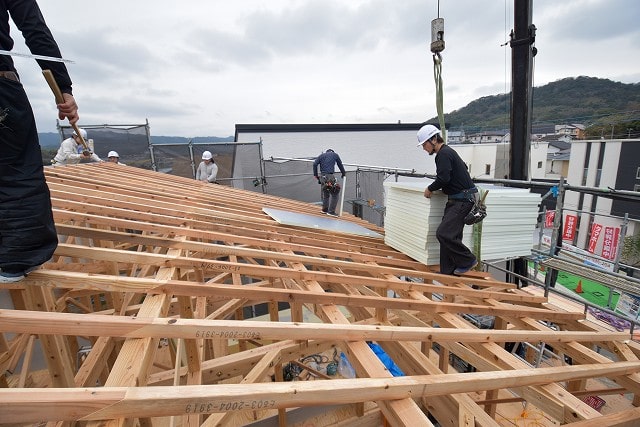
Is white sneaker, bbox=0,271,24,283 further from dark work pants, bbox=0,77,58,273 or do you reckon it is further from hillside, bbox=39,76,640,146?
hillside, bbox=39,76,640,146

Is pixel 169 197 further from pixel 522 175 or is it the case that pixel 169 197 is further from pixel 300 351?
pixel 522 175

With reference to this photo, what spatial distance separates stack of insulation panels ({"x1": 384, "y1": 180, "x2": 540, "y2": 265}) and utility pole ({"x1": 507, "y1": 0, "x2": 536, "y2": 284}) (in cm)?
99

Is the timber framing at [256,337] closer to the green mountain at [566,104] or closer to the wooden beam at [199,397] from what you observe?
the wooden beam at [199,397]

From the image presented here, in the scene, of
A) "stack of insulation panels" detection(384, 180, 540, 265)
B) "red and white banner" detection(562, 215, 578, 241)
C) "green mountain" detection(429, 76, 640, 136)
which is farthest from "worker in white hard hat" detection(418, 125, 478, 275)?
"green mountain" detection(429, 76, 640, 136)

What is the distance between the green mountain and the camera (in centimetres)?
5591

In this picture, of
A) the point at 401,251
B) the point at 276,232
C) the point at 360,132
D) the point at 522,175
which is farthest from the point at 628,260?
the point at 276,232

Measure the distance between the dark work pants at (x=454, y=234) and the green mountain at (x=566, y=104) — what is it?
5471 cm

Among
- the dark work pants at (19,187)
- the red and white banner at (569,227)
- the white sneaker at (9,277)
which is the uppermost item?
the dark work pants at (19,187)

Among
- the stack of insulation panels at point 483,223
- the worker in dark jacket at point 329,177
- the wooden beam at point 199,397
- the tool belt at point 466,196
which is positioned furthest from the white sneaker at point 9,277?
the worker in dark jacket at point 329,177

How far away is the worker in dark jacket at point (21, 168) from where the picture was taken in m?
1.70

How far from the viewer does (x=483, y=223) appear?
4582mm

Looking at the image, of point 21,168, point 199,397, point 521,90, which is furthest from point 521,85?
point 21,168

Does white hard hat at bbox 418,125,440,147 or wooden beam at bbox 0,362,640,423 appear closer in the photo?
wooden beam at bbox 0,362,640,423

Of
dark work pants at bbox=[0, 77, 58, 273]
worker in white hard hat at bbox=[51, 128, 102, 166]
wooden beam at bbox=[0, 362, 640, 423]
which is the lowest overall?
wooden beam at bbox=[0, 362, 640, 423]
